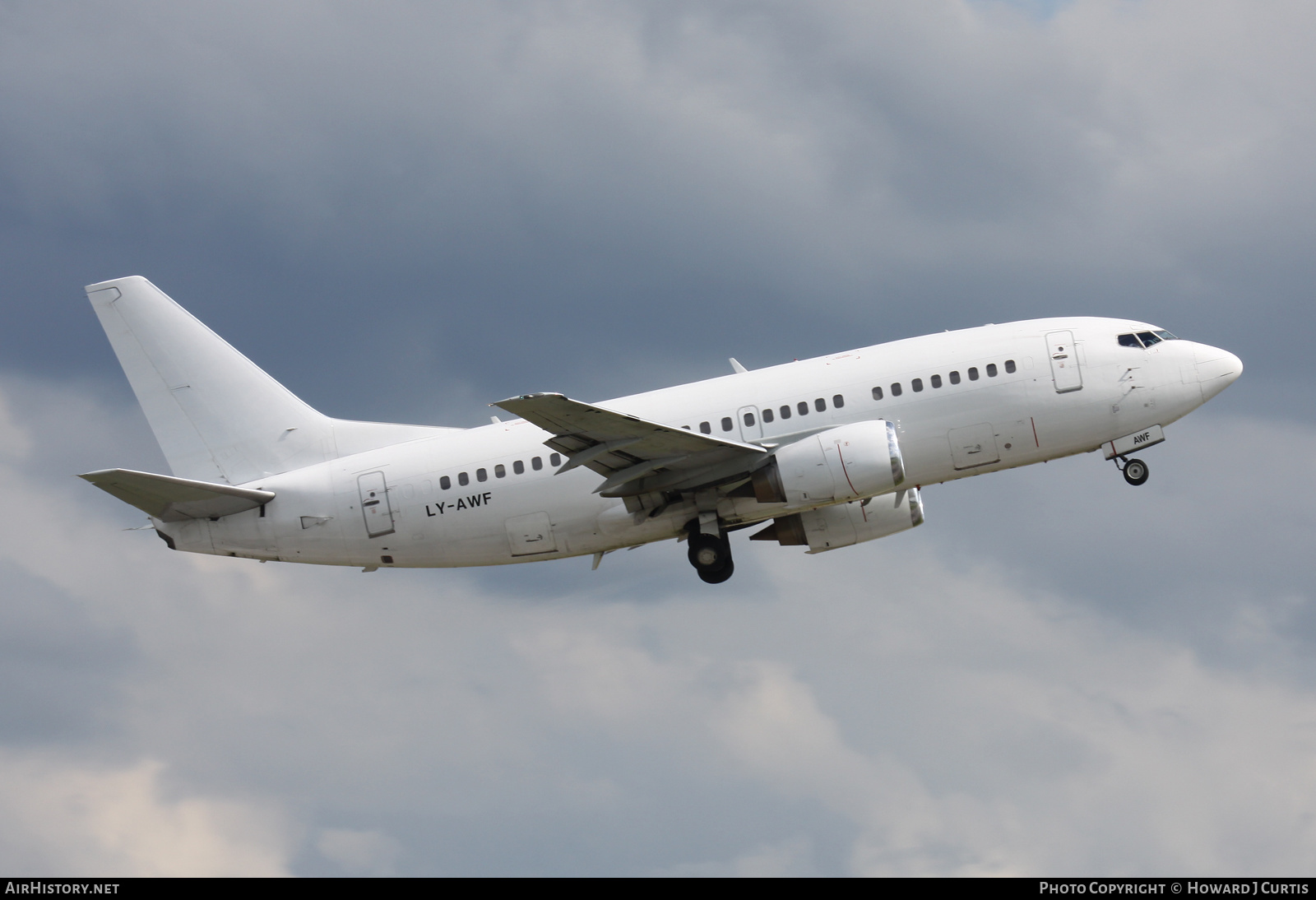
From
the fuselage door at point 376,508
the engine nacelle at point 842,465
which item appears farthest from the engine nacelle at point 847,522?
the fuselage door at point 376,508

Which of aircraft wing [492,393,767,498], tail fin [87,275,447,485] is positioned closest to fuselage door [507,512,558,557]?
aircraft wing [492,393,767,498]

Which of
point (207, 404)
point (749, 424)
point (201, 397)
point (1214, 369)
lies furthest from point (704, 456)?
point (201, 397)

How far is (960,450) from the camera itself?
3753cm

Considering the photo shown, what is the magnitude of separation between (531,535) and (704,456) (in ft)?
21.1

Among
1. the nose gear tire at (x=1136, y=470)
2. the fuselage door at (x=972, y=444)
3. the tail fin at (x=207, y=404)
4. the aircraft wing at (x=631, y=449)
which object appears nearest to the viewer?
the aircraft wing at (x=631, y=449)

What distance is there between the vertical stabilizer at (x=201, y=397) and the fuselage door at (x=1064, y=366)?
2398cm

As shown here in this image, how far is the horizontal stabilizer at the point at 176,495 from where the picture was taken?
37031mm

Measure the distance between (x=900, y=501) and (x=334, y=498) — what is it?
19106mm

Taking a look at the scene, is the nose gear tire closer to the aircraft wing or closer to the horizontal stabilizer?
the aircraft wing

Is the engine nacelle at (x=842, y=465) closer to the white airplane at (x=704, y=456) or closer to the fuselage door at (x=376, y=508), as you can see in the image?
the white airplane at (x=704, y=456)

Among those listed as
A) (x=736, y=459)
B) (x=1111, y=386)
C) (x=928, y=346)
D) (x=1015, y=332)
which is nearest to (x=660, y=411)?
(x=736, y=459)

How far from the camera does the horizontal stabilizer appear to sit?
37.0 meters
